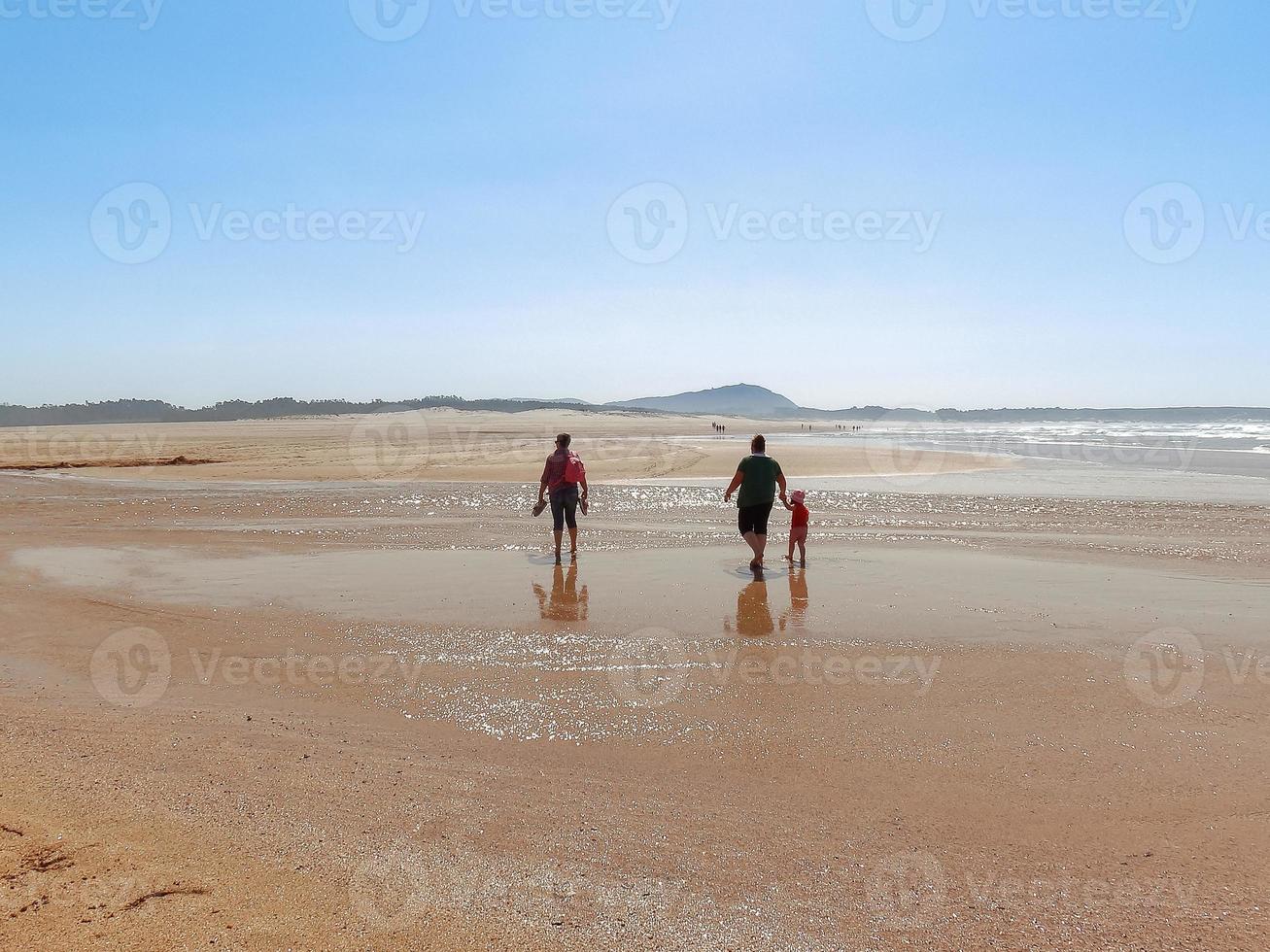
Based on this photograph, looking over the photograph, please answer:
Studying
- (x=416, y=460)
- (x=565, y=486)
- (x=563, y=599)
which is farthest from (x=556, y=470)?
(x=416, y=460)

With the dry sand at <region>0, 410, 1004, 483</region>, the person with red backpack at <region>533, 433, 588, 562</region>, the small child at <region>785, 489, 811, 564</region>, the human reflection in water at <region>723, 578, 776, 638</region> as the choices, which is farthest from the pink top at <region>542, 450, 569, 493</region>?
the dry sand at <region>0, 410, 1004, 483</region>

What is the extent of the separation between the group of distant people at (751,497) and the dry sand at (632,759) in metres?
1.06

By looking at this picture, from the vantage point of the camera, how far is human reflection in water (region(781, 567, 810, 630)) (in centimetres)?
755

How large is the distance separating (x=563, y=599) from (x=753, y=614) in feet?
7.02

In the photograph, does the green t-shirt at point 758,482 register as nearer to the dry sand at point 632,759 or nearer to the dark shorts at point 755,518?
the dark shorts at point 755,518

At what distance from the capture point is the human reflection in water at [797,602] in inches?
297

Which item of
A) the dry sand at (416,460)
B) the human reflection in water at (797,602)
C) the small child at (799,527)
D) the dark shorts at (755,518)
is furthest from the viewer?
the dry sand at (416,460)

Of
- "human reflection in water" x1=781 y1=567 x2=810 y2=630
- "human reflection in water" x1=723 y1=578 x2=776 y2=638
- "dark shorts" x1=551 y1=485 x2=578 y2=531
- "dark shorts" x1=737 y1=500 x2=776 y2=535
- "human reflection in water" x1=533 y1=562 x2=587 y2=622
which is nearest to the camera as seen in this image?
"human reflection in water" x1=723 y1=578 x2=776 y2=638

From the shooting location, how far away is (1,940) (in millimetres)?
2795

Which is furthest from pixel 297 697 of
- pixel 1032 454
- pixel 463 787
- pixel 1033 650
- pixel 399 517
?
pixel 1032 454

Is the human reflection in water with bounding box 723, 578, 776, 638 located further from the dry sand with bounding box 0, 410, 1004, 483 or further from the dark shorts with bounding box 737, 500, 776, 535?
the dry sand with bounding box 0, 410, 1004, 483

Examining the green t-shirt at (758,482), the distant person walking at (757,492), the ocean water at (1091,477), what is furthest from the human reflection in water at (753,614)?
the ocean water at (1091,477)

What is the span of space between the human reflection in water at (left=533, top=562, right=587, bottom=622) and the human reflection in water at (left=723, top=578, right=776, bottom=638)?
62.1 inches

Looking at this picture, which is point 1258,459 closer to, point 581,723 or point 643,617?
point 643,617
